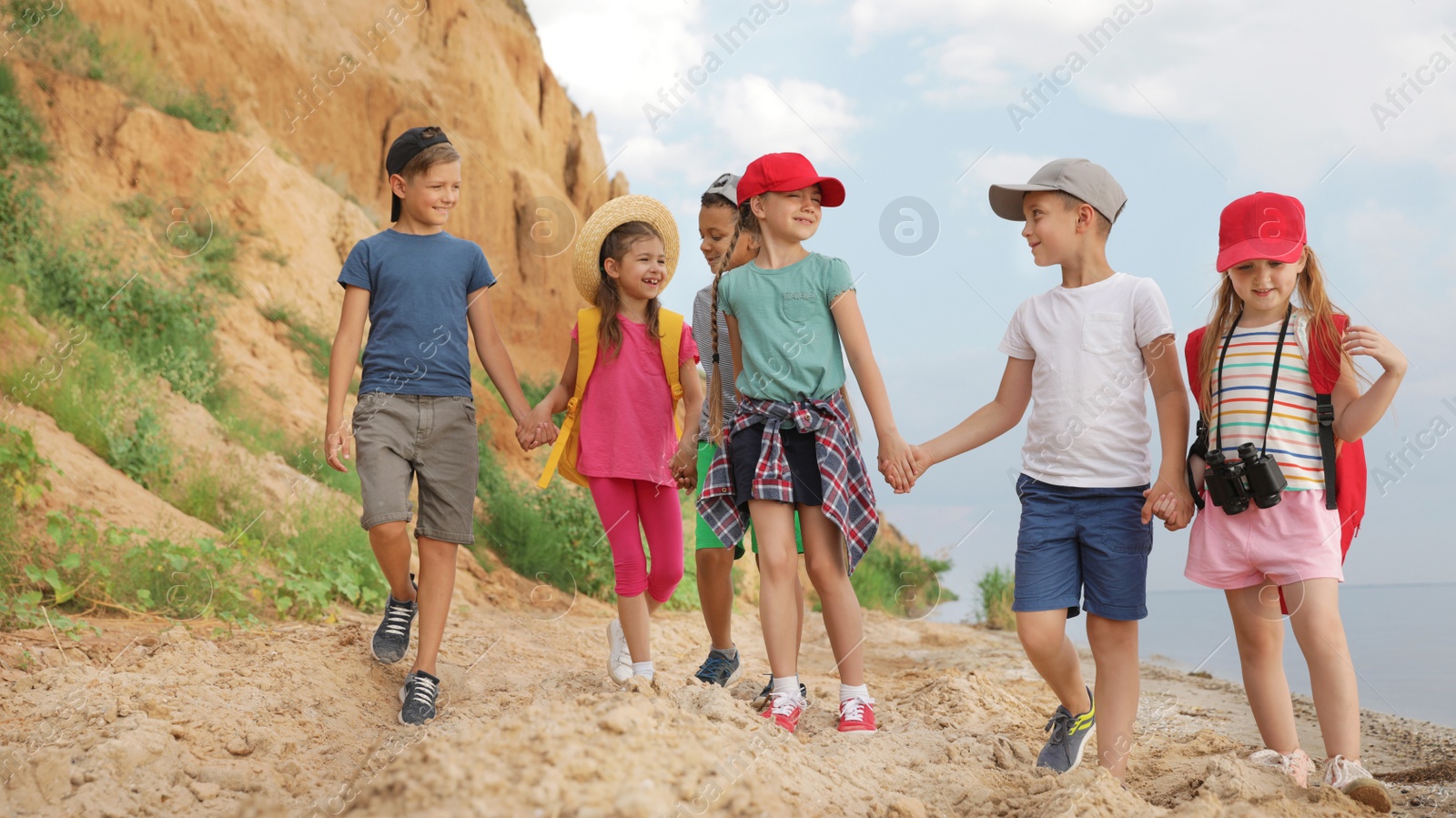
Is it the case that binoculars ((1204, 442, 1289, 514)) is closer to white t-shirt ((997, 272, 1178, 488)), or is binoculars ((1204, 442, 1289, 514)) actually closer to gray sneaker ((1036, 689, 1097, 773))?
white t-shirt ((997, 272, 1178, 488))

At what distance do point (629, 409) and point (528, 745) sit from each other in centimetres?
186

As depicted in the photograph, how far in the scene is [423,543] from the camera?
415cm

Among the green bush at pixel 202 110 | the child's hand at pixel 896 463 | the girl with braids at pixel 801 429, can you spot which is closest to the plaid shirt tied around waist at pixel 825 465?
the girl with braids at pixel 801 429

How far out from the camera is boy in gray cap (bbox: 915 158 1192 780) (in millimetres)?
3338

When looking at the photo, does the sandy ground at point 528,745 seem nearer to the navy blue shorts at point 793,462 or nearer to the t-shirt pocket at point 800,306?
the navy blue shorts at point 793,462

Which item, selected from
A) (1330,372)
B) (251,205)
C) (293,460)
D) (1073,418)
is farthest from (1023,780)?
(251,205)

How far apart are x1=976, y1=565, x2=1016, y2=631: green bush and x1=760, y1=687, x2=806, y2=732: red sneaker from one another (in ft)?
23.0

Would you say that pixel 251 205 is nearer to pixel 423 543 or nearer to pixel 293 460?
pixel 293 460

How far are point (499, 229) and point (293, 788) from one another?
11.2 m

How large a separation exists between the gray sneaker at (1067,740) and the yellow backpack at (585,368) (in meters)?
1.86

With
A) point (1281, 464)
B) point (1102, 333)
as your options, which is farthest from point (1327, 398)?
point (1102, 333)

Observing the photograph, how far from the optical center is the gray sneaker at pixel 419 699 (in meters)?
3.96

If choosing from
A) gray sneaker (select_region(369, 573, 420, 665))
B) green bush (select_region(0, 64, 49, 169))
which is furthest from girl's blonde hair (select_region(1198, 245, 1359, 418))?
green bush (select_region(0, 64, 49, 169))

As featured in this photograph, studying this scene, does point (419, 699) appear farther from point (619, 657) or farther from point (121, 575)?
point (121, 575)
